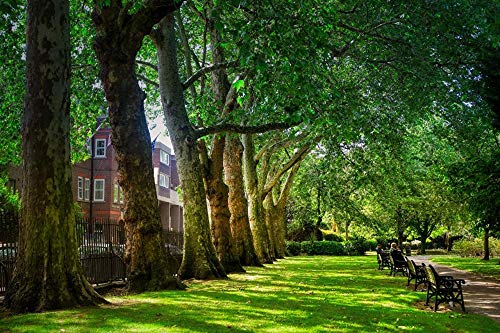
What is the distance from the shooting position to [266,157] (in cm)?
3691

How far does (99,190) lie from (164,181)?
15.0 m

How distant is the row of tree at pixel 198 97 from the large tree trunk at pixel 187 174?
37 millimetres

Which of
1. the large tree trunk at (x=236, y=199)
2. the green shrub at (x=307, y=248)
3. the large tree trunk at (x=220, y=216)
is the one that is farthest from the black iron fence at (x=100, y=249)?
the green shrub at (x=307, y=248)

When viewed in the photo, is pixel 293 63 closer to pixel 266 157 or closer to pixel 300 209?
pixel 266 157

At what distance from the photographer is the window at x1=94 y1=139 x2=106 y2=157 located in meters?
51.7

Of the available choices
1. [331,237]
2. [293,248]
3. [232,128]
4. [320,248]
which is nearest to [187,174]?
[232,128]

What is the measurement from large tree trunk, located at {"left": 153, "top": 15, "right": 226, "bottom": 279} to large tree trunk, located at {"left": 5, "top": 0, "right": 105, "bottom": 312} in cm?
Answer: 711

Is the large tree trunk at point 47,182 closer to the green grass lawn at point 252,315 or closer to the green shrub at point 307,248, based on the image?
the green grass lawn at point 252,315

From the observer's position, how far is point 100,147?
5178cm

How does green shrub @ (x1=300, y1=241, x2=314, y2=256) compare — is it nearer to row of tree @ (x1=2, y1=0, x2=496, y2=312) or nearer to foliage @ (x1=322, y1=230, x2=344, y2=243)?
foliage @ (x1=322, y1=230, x2=344, y2=243)

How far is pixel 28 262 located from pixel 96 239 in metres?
6.30

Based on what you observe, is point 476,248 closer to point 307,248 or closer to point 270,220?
point 307,248

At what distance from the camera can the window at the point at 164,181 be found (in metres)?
64.4

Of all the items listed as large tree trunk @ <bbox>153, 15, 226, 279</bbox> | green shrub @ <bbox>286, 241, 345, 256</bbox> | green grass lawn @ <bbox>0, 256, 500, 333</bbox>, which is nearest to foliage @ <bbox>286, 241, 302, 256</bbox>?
green shrub @ <bbox>286, 241, 345, 256</bbox>
